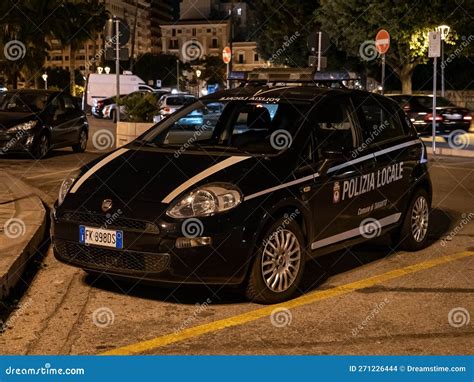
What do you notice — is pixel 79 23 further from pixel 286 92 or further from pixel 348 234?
pixel 348 234

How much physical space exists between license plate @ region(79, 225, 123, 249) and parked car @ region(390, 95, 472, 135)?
20.0 meters

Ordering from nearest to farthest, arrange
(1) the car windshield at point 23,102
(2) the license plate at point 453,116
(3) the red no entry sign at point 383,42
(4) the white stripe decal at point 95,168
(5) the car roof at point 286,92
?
1. (4) the white stripe decal at point 95,168
2. (5) the car roof at point 286,92
3. (1) the car windshield at point 23,102
4. (3) the red no entry sign at point 383,42
5. (2) the license plate at point 453,116

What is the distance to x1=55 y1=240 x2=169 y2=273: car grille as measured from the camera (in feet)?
18.9

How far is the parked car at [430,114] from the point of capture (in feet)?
82.1

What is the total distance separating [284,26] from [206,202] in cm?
3992

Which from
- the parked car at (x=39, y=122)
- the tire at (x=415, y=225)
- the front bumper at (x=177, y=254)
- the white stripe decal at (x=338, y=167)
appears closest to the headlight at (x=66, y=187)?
the front bumper at (x=177, y=254)

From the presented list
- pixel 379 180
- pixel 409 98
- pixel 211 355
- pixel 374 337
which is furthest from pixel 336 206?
pixel 409 98

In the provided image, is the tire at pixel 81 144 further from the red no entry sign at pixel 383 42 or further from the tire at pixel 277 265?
Answer: the tire at pixel 277 265

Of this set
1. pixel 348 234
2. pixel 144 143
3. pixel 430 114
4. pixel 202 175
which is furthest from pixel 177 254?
pixel 430 114

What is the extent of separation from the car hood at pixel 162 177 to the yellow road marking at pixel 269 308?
883mm

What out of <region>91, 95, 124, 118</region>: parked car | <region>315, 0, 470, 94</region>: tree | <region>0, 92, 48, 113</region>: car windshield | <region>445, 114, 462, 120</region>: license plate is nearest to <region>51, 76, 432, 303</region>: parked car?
<region>0, 92, 48, 113</region>: car windshield

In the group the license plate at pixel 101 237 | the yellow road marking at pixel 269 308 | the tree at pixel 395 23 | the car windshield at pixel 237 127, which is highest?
the tree at pixel 395 23

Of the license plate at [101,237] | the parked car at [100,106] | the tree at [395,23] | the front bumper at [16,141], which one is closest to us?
the license plate at [101,237]

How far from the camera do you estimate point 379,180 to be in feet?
24.0
